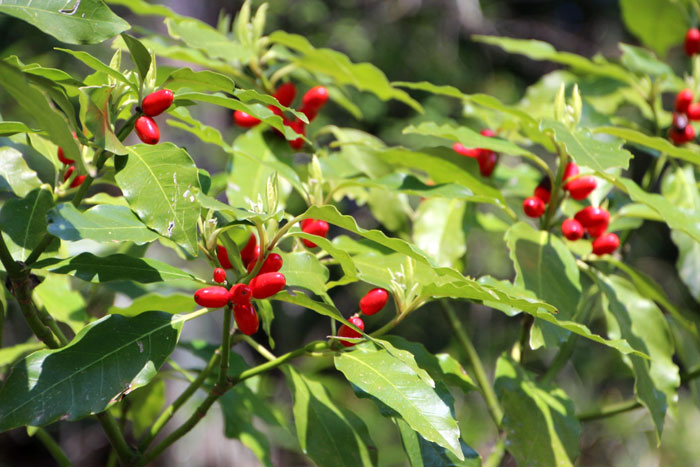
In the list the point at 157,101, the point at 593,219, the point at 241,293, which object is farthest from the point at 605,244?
the point at 157,101

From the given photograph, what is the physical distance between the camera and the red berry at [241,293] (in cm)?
81

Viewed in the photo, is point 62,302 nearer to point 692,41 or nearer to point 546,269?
point 546,269

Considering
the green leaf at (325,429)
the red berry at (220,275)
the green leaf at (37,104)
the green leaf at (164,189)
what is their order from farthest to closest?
the green leaf at (325,429) < the red berry at (220,275) < the green leaf at (164,189) < the green leaf at (37,104)

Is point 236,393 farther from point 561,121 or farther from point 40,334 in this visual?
point 561,121

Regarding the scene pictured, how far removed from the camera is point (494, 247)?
4141 millimetres

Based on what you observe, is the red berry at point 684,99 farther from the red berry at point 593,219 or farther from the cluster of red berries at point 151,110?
the cluster of red berries at point 151,110

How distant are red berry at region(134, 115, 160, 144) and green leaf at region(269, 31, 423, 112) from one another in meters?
0.48

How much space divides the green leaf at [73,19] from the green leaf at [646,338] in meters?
0.87

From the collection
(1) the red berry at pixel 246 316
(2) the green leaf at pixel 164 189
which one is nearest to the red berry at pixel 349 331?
(1) the red berry at pixel 246 316

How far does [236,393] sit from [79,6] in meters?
0.78

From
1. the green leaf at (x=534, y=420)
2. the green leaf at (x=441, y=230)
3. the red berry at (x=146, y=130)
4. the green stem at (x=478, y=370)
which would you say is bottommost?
the green stem at (x=478, y=370)

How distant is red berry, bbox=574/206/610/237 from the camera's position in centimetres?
115

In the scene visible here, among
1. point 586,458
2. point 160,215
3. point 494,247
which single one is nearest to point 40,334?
point 160,215

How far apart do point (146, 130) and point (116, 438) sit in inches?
16.2
